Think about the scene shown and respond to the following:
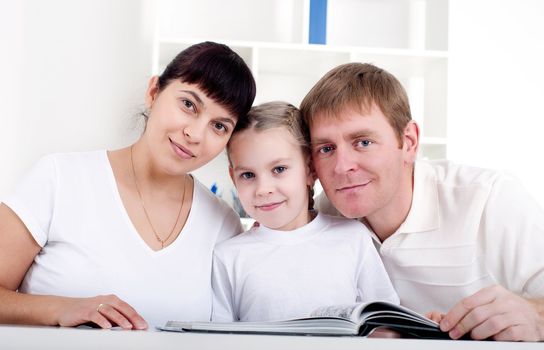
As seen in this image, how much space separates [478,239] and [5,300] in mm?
1085

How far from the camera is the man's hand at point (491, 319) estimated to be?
3.19 ft

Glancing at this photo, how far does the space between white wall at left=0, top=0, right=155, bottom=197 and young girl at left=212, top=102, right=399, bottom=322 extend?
786 mm

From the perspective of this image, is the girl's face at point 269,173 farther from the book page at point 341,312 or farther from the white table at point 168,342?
the white table at point 168,342

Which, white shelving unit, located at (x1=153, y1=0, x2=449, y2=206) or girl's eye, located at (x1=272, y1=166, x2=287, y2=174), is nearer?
girl's eye, located at (x1=272, y1=166, x2=287, y2=174)

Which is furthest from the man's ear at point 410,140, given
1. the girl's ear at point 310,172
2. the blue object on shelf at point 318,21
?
the blue object on shelf at point 318,21

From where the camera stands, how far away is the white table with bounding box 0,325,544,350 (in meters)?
0.77

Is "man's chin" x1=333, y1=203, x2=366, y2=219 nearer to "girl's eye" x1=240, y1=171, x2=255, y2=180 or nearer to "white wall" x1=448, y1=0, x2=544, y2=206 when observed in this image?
"girl's eye" x1=240, y1=171, x2=255, y2=180

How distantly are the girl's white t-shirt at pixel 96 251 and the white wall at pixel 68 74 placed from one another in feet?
2.32

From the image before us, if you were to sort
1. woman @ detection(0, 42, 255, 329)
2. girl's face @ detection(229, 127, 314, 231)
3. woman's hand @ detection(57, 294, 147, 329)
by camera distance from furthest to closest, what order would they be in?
girl's face @ detection(229, 127, 314, 231), woman @ detection(0, 42, 255, 329), woman's hand @ detection(57, 294, 147, 329)

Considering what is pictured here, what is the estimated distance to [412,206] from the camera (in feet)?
5.16

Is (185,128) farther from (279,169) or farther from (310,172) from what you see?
(310,172)

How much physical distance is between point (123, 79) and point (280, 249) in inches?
68.3

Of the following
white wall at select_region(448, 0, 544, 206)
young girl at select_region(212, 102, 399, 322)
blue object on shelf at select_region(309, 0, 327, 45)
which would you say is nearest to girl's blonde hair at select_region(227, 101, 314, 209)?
young girl at select_region(212, 102, 399, 322)

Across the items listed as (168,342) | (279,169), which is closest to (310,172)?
Result: (279,169)
